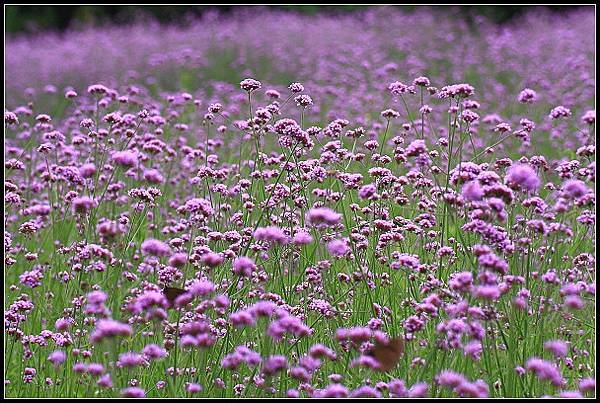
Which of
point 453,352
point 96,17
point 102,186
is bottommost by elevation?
point 96,17

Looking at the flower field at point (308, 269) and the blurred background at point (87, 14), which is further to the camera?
the blurred background at point (87, 14)

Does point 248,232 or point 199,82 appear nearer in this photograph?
point 248,232

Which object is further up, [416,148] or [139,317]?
Answer: [416,148]

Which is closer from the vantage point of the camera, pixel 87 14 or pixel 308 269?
pixel 308 269

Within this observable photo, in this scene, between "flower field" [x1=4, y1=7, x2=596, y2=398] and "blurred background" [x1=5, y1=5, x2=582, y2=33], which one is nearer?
"flower field" [x1=4, y1=7, x2=596, y2=398]

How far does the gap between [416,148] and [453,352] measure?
34.0 inches

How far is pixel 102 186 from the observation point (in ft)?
18.2

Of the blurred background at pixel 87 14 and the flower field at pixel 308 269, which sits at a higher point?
the flower field at pixel 308 269

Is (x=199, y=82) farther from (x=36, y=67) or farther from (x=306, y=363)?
(x=306, y=363)

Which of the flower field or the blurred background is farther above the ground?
the flower field

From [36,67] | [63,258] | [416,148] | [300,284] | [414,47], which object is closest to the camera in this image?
[416,148]

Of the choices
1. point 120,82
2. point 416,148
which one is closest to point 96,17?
point 120,82

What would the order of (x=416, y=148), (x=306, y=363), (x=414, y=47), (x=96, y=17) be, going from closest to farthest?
(x=306, y=363), (x=416, y=148), (x=414, y=47), (x=96, y=17)

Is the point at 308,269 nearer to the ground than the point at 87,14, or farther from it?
farther from it
